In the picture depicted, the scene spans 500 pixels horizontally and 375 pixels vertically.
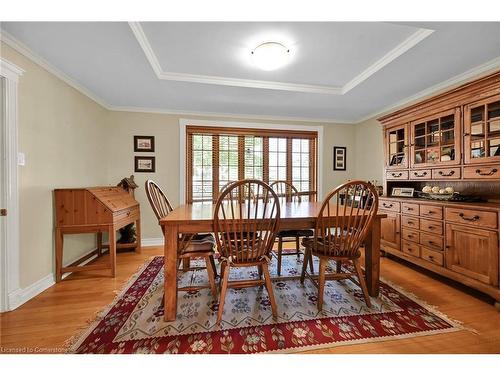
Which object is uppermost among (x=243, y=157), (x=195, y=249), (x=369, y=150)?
(x=369, y=150)

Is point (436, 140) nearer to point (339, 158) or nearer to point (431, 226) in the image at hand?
point (431, 226)

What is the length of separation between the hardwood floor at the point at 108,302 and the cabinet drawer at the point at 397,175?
1.12m

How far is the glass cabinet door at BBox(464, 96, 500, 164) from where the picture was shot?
1935 millimetres

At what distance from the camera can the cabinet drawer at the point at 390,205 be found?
106 inches

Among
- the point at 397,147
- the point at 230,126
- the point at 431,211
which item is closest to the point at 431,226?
the point at 431,211

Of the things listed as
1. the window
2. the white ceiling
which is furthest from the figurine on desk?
the window

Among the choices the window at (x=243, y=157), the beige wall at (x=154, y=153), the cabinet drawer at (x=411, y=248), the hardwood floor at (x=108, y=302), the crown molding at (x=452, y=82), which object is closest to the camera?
the hardwood floor at (x=108, y=302)

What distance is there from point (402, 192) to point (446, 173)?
2.01ft

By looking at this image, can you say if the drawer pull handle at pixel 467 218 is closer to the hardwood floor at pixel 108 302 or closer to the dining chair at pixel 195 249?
the hardwood floor at pixel 108 302

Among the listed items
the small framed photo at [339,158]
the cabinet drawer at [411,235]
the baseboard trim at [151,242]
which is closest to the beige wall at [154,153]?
the baseboard trim at [151,242]

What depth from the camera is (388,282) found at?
2.21m

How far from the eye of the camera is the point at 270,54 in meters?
1.91

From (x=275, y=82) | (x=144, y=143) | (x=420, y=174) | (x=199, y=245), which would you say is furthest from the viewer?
(x=144, y=143)
